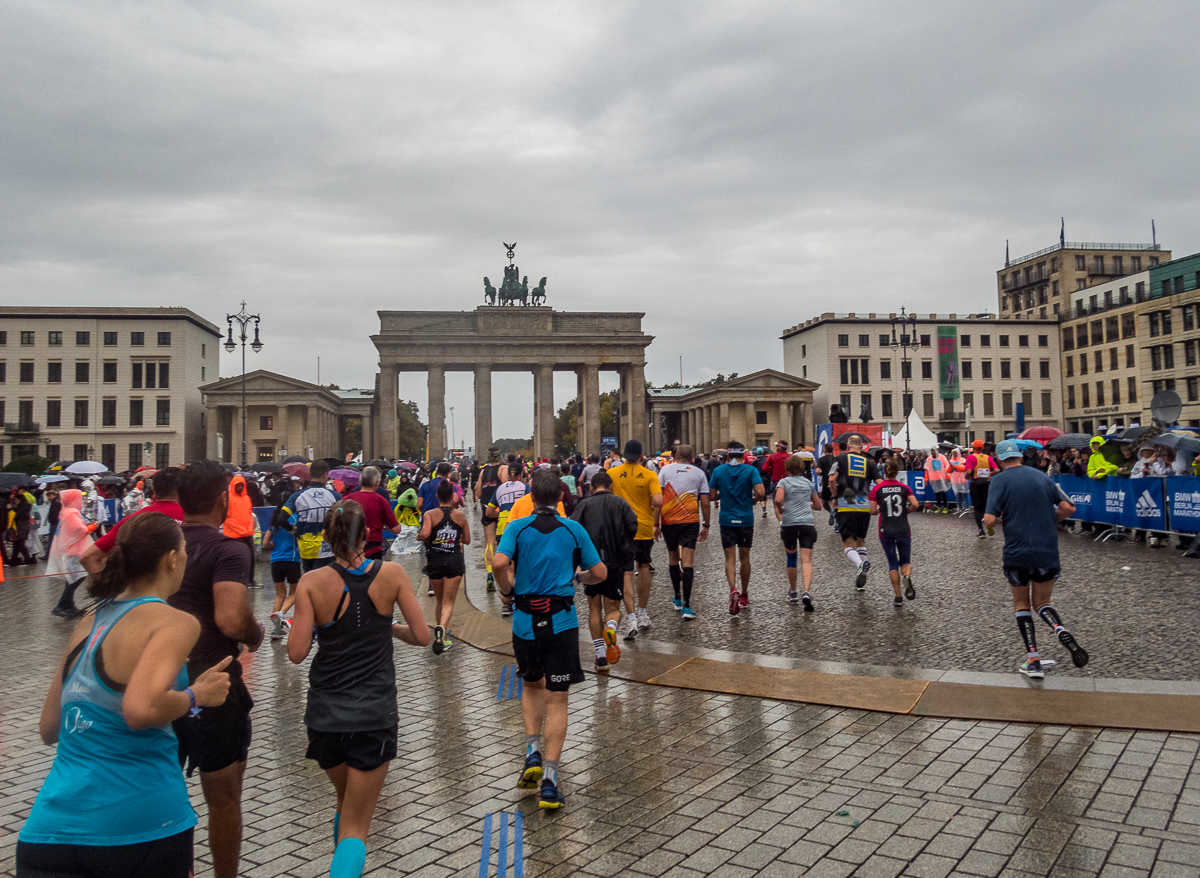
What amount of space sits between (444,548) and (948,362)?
8673cm

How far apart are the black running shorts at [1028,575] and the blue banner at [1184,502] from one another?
982 centimetres

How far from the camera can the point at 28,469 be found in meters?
59.5

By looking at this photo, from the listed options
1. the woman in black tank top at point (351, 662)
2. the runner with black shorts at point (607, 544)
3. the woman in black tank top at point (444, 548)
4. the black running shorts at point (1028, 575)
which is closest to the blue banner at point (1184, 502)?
the black running shorts at point (1028, 575)

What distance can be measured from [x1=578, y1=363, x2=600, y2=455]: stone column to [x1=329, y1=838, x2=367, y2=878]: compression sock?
71.2 m

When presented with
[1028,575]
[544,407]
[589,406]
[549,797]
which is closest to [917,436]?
[1028,575]

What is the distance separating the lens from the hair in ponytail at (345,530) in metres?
3.83

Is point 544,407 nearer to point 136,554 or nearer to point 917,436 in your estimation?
point 917,436

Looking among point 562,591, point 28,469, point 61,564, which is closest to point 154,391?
point 28,469

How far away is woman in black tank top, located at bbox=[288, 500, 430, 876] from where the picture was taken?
3648 mm

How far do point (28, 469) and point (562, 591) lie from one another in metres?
67.2

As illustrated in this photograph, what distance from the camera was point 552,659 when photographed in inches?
202

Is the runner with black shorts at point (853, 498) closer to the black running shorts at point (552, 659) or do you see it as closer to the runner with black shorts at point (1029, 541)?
the runner with black shorts at point (1029, 541)

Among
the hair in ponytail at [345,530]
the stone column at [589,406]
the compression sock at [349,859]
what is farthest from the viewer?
the stone column at [589,406]

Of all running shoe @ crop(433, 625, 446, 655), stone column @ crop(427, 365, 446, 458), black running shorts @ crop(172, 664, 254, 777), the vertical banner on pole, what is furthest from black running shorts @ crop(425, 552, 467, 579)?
the vertical banner on pole
